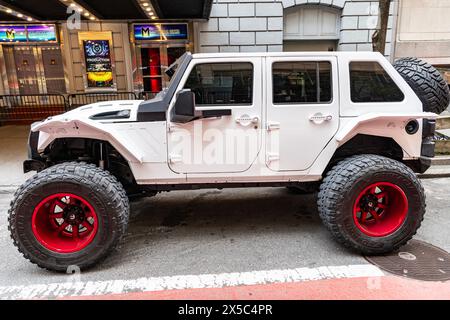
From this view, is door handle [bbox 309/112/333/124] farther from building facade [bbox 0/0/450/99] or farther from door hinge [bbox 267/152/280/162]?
building facade [bbox 0/0/450/99]

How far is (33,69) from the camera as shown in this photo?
12695 mm

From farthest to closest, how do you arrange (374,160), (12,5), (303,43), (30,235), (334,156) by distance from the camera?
(303,43) → (12,5) → (334,156) → (374,160) → (30,235)

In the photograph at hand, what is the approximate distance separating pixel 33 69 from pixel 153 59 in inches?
185

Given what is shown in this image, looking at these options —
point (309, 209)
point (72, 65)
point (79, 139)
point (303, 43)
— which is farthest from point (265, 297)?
point (72, 65)

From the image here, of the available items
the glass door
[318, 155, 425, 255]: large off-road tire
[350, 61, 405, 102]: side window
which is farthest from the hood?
the glass door

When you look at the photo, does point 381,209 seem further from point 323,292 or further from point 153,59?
point 153,59

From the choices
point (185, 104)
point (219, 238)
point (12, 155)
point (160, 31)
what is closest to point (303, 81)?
point (185, 104)

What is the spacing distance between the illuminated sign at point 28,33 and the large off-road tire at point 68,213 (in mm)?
10780

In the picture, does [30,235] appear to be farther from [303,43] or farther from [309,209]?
[303,43]

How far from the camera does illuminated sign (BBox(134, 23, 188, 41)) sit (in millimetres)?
11766

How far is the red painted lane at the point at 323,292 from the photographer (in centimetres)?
281

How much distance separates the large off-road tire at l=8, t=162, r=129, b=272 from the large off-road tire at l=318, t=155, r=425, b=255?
2.11 meters

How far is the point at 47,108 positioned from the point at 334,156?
11.6 metres

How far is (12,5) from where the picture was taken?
31.2 ft
